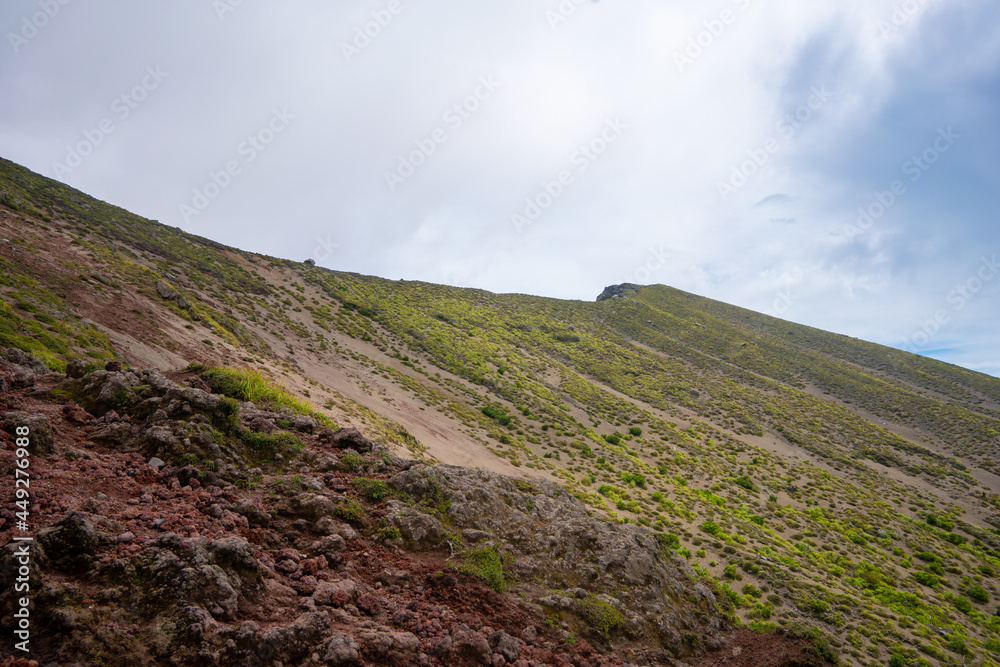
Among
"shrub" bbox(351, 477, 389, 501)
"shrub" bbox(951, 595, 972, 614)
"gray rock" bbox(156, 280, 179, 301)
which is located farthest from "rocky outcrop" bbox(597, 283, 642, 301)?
"shrub" bbox(351, 477, 389, 501)

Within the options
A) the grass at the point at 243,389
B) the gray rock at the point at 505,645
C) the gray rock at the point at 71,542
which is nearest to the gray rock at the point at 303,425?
the grass at the point at 243,389

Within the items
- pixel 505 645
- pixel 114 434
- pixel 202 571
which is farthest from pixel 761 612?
pixel 114 434

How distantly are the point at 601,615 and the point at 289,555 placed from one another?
21.8 feet

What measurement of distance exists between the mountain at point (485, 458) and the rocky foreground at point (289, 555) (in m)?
0.06

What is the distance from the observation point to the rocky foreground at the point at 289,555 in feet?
16.4

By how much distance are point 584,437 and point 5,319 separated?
114ft

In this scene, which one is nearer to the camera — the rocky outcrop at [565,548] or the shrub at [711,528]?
the rocky outcrop at [565,548]

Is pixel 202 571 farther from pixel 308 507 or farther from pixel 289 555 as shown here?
pixel 308 507

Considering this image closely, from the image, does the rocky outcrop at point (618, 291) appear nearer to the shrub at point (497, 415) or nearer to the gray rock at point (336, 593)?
the shrub at point (497, 415)

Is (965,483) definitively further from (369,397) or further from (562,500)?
Answer: (369,397)

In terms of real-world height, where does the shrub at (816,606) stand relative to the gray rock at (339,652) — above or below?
below

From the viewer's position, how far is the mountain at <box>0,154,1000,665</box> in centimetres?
788

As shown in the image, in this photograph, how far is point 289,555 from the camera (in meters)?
7.15

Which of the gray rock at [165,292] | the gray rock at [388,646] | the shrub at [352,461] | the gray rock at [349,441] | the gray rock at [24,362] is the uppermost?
the gray rock at [165,292]
